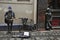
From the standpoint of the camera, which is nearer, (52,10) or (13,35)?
(13,35)

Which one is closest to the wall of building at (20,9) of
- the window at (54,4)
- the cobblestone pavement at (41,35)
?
the window at (54,4)

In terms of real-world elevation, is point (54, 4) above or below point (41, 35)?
above

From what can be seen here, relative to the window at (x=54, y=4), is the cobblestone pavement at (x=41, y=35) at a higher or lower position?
lower

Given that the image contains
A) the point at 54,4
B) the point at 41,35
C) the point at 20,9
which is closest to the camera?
the point at 41,35

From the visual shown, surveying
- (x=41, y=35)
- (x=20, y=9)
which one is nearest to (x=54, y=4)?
(x=20, y=9)

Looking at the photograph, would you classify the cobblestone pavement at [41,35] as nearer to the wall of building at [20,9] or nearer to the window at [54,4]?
the wall of building at [20,9]

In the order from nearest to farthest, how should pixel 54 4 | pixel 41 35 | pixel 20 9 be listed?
pixel 41 35, pixel 20 9, pixel 54 4

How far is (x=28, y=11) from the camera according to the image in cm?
1725

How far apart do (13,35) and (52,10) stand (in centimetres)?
436

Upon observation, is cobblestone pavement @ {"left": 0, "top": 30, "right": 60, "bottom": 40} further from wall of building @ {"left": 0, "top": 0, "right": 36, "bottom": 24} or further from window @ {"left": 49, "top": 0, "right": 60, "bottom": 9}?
window @ {"left": 49, "top": 0, "right": 60, "bottom": 9}

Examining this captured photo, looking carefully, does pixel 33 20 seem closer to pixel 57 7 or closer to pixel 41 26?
pixel 41 26

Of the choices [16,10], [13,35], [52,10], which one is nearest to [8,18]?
[13,35]

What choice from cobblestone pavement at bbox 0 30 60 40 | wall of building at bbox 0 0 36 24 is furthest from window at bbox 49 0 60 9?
cobblestone pavement at bbox 0 30 60 40

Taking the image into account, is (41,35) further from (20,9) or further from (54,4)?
(54,4)
